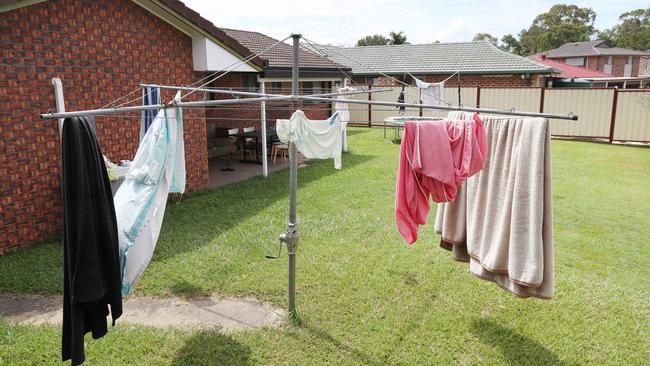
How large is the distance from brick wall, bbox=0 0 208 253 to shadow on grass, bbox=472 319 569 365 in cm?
535

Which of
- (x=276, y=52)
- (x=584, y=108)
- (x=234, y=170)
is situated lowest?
(x=234, y=170)

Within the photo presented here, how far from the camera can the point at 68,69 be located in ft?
22.8

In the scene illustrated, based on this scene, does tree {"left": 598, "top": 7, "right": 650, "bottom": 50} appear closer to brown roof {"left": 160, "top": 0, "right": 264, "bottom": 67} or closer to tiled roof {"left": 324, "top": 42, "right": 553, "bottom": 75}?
tiled roof {"left": 324, "top": 42, "right": 553, "bottom": 75}

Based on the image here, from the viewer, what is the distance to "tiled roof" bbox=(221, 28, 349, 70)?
12280mm

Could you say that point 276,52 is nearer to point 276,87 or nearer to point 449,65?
point 276,87

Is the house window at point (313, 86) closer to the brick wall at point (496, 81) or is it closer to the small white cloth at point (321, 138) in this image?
the brick wall at point (496, 81)

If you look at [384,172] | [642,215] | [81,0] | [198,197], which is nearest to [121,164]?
[198,197]

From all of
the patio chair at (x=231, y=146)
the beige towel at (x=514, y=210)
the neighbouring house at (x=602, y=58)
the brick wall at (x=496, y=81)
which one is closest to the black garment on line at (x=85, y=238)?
the beige towel at (x=514, y=210)

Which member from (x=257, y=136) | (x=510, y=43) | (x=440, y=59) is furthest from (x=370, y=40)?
(x=257, y=136)

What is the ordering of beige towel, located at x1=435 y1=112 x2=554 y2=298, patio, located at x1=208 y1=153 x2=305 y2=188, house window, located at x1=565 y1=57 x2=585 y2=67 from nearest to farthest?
beige towel, located at x1=435 y1=112 x2=554 y2=298
patio, located at x1=208 y1=153 x2=305 y2=188
house window, located at x1=565 y1=57 x2=585 y2=67

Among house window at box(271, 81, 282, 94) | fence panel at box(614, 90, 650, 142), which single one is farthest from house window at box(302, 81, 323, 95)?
fence panel at box(614, 90, 650, 142)

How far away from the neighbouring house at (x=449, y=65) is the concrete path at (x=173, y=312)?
13867 mm

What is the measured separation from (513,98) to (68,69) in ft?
49.6

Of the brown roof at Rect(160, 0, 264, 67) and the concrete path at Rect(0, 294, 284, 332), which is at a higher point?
the brown roof at Rect(160, 0, 264, 67)
